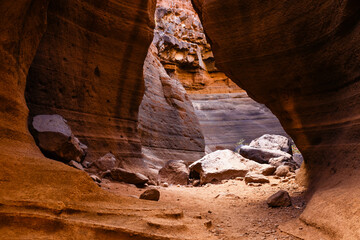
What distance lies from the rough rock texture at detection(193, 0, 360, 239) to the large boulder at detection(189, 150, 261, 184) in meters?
2.95

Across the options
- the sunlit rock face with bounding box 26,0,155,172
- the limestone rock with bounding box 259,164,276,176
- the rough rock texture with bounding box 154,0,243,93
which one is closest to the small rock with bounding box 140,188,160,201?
the sunlit rock face with bounding box 26,0,155,172

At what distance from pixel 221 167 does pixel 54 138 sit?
17.1 ft

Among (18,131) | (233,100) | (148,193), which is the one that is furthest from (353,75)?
(233,100)

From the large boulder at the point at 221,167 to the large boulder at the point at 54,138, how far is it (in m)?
4.20

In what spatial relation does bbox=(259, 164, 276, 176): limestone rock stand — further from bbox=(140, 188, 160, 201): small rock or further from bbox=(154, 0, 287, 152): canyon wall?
bbox=(154, 0, 287, 152): canyon wall

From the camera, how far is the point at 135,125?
8156 mm

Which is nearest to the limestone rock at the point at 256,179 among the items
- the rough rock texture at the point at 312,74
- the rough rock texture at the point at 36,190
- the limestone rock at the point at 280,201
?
the rough rock texture at the point at 312,74

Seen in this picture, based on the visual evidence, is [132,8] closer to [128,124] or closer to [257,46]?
[128,124]

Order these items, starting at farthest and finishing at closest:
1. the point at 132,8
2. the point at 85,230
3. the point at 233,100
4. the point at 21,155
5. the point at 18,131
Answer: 1. the point at 233,100
2. the point at 132,8
3. the point at 18,131
4. the point at 21,155
5. the point at 85,230

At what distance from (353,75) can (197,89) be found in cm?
2301

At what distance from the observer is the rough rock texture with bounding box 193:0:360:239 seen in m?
3.27

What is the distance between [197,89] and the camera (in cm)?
2662

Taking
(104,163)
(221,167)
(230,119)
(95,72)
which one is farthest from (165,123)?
(230,119)

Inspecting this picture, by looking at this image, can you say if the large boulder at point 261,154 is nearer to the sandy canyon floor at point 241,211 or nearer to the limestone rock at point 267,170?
the limestone rock at point 267,170
